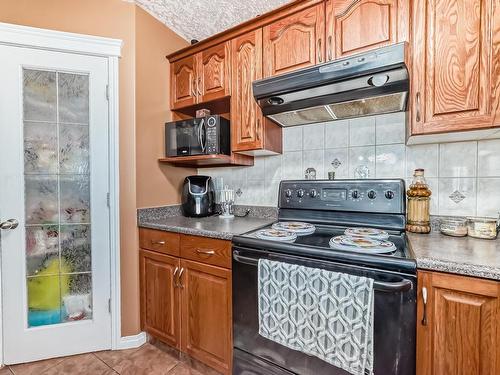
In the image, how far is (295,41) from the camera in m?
1.58

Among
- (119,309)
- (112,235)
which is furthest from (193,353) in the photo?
(112,235)

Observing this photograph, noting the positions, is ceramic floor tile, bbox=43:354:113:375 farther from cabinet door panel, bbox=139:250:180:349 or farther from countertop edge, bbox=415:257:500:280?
countertop edge, bbox=415:257:500:280

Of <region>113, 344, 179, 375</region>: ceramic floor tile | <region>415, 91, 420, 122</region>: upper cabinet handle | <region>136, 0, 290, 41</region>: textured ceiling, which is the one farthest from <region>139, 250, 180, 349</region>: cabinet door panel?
<region>136, 0, 290, 41</region>: textured ceiling

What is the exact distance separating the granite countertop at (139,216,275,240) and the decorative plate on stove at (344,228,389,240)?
58 cm

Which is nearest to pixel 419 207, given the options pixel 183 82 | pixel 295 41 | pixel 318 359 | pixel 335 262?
pixel 335 262

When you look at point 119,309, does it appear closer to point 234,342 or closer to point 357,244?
point 234,342

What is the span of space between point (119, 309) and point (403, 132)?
226 centimetres

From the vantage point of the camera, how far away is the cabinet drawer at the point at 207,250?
4.82 ft

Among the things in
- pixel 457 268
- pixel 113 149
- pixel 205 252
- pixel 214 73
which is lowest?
pixel 205 252

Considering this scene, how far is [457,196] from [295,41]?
1292 mm

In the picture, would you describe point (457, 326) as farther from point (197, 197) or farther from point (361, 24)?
point (197, 197)

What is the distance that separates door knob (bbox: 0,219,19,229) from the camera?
1644 mm

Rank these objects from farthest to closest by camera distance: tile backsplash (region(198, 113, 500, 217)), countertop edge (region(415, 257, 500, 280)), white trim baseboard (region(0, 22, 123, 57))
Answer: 1. white trim baseboard (region(0, 22, 123, 57))
2. tile backsplash (region(198, 113, 500, 217))
3. countertop edge (region(415, 257, 500, 280))

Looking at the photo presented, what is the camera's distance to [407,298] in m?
0.99
